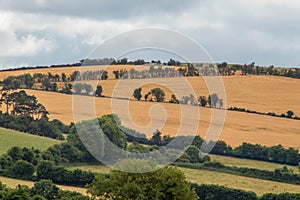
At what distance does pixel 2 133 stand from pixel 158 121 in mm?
35510

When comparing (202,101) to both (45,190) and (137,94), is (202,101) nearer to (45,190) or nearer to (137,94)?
(137,94)

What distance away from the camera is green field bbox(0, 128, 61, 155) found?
406 feet

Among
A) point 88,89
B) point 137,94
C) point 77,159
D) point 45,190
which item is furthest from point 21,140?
point 45,190

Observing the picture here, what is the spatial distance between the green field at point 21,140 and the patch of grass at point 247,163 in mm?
26396

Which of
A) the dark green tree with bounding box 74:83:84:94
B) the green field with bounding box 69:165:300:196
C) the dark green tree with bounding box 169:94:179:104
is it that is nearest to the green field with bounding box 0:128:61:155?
the green field with bounding box 69:165:300:196

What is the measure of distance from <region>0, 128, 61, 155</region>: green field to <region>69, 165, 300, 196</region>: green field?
19.2 meters

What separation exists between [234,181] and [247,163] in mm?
18311

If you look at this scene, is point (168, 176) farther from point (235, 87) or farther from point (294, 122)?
point (235, 87)

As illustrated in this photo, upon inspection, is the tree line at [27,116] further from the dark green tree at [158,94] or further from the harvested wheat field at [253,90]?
the dark green tree at [158,94]

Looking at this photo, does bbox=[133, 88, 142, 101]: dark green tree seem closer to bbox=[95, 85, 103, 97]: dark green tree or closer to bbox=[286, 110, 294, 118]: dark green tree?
bbox=[95, 85, 103, 97]: dark green tree

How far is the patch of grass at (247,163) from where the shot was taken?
118750 mm

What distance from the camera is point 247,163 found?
122500mm

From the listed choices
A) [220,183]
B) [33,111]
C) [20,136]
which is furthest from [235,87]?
[220,183]

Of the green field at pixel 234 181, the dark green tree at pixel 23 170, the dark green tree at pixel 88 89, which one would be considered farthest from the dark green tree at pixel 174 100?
the dark green tree at pixel 23 170
